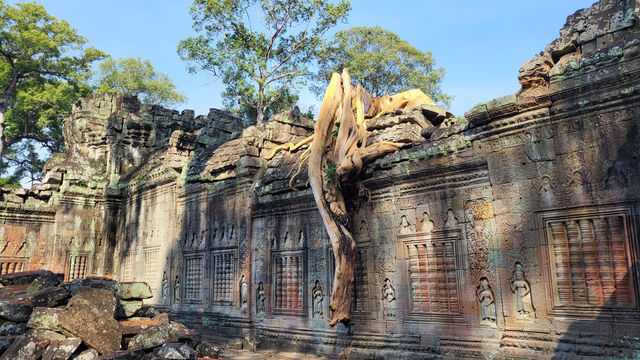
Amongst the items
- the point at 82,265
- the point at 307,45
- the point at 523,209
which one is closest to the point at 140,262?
the point at 82,265

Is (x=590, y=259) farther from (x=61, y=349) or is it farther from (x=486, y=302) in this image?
(x=61, y=349)

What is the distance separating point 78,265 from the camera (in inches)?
605

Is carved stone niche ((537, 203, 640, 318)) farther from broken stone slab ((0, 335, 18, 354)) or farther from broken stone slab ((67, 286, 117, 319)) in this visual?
broken stone slab ((0, 335, 18, 354))

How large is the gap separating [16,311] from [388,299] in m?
5.48

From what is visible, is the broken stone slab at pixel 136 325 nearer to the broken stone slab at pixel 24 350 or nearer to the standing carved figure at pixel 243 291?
the broken stone slab at pixel 24 350

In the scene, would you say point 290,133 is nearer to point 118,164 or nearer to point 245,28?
point 118,164

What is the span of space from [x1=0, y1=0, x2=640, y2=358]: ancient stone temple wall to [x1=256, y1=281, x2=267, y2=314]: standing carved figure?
0.11ft

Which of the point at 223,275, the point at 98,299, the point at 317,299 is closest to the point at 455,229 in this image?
the point at 317,299

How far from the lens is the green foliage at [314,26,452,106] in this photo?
27.9 m

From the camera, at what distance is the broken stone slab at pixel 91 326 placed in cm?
676

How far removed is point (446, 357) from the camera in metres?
7.03

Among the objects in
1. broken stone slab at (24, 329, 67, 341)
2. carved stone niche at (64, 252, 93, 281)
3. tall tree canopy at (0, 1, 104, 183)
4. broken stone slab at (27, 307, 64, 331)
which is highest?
tall tree canopy at (0, 1, 104, 183)

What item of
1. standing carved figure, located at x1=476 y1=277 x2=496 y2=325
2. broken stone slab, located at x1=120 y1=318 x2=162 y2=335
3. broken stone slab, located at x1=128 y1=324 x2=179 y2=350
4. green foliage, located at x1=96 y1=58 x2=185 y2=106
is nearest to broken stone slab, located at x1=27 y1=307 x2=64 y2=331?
broken stone slab, located at x1=120 y1=318 x2=162 y2=335

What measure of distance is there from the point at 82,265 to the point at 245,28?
13308mm
